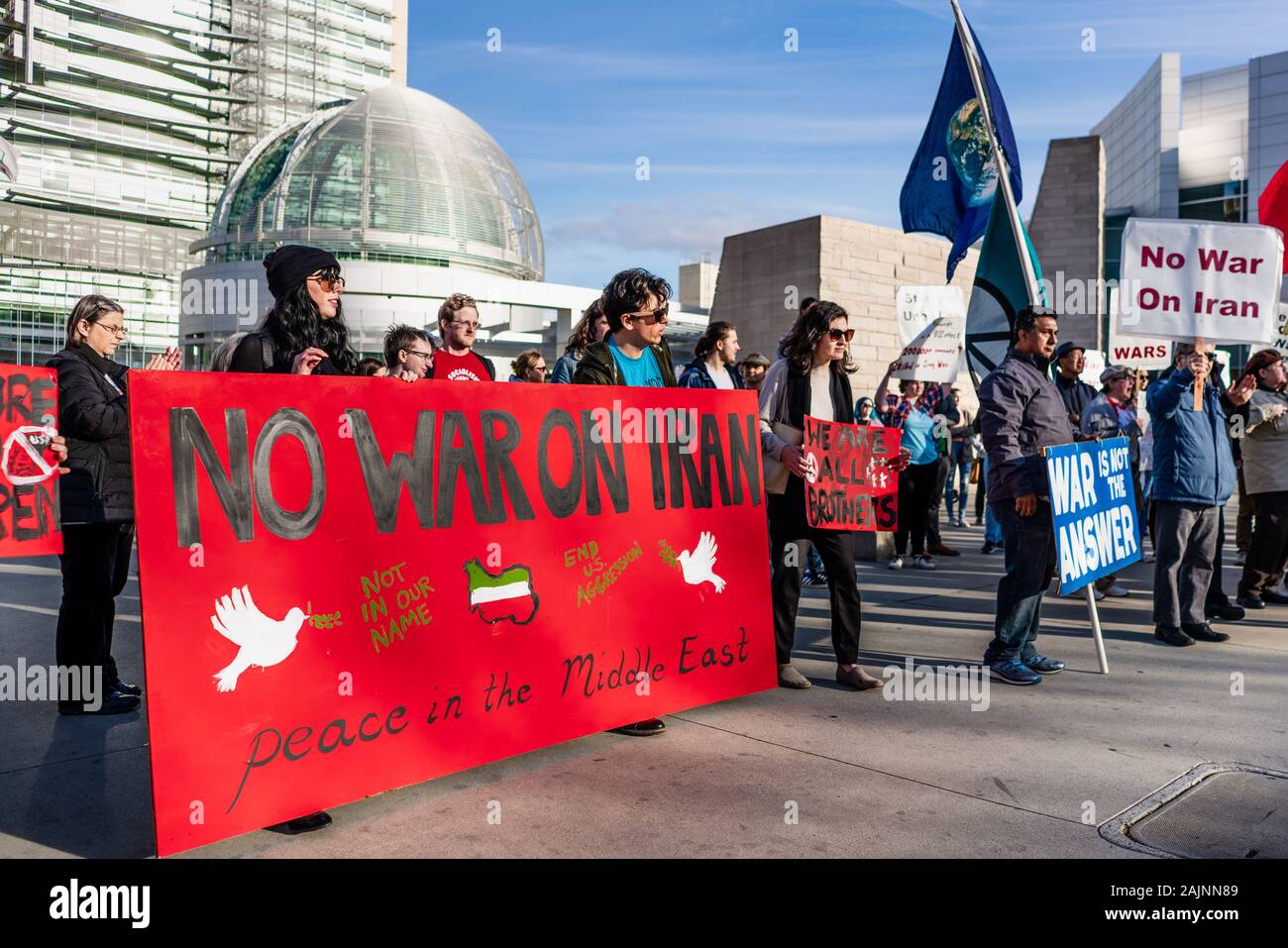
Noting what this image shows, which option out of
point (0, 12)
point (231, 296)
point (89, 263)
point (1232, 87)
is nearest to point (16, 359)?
point (89, 263)

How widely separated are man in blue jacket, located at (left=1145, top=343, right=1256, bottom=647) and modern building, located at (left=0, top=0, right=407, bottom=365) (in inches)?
2430

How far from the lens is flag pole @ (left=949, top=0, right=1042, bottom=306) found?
7871 mm

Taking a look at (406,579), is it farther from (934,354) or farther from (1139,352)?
(1139,352)

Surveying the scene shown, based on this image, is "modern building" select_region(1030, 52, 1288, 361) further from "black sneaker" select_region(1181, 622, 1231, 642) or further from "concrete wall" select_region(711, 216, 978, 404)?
"black sneaker" select_region(1181, 622, 1231, 642)

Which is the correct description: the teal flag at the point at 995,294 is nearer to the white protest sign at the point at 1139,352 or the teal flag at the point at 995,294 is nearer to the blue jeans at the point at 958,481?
the blue jeans at the point at 958,481

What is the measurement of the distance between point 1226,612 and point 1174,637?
1424 millimetres

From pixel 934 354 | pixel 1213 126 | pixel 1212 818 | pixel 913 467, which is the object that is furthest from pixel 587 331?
pixel 1213 126

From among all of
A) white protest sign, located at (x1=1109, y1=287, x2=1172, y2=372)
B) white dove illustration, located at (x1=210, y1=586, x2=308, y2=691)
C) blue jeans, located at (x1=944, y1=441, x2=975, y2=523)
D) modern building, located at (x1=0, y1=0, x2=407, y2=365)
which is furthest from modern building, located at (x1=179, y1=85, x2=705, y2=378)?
white dove illustration, located at (x1=210, y1=586, x2=308, y2=691)

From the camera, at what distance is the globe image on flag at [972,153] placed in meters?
8.96

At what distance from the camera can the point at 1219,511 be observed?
6.35 meters

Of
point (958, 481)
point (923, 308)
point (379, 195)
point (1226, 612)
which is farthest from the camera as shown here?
point (379, 195)

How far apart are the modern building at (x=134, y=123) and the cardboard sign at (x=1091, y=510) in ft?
203

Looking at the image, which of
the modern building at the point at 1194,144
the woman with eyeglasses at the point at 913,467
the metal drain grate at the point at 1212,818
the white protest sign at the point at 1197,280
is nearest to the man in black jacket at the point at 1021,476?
the white protest sign at the point at 1197,280

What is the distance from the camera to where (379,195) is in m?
47.5
